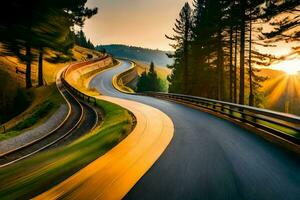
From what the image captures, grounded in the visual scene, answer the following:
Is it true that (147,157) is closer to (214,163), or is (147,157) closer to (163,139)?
(214,163)

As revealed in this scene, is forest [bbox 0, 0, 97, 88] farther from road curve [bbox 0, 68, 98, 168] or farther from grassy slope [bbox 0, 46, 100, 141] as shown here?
grassy slope [bbox 0, 46, 100, 141]

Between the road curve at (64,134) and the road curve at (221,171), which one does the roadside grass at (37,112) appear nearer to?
the road curve at (64,134)

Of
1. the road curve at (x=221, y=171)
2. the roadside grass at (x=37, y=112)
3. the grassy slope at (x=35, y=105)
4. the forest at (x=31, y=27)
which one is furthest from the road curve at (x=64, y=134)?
the forest at (x=31, y=27)

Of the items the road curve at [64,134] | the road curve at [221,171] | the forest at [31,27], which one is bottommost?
the road curve at [64,134]

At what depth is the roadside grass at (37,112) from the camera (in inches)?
936

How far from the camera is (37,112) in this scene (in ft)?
90.6

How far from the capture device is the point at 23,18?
462cm

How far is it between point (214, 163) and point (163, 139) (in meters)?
2.94

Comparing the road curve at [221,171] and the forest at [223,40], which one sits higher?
the forest at [223,40]

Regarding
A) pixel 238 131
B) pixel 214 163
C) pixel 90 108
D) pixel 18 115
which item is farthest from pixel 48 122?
pixel 214 163

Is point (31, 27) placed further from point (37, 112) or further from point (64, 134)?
point (37, 112)

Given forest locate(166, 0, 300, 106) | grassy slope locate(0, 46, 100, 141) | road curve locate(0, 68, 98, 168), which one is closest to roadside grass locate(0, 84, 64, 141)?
grassy slope locate(0, 46, 100, 141)

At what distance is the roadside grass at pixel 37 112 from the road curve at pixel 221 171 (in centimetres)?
1667

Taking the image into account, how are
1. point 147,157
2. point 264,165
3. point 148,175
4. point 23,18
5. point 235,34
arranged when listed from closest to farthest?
point 23,18 < point 148,175 < point 264,165 < point 147,157 < point 235,34
